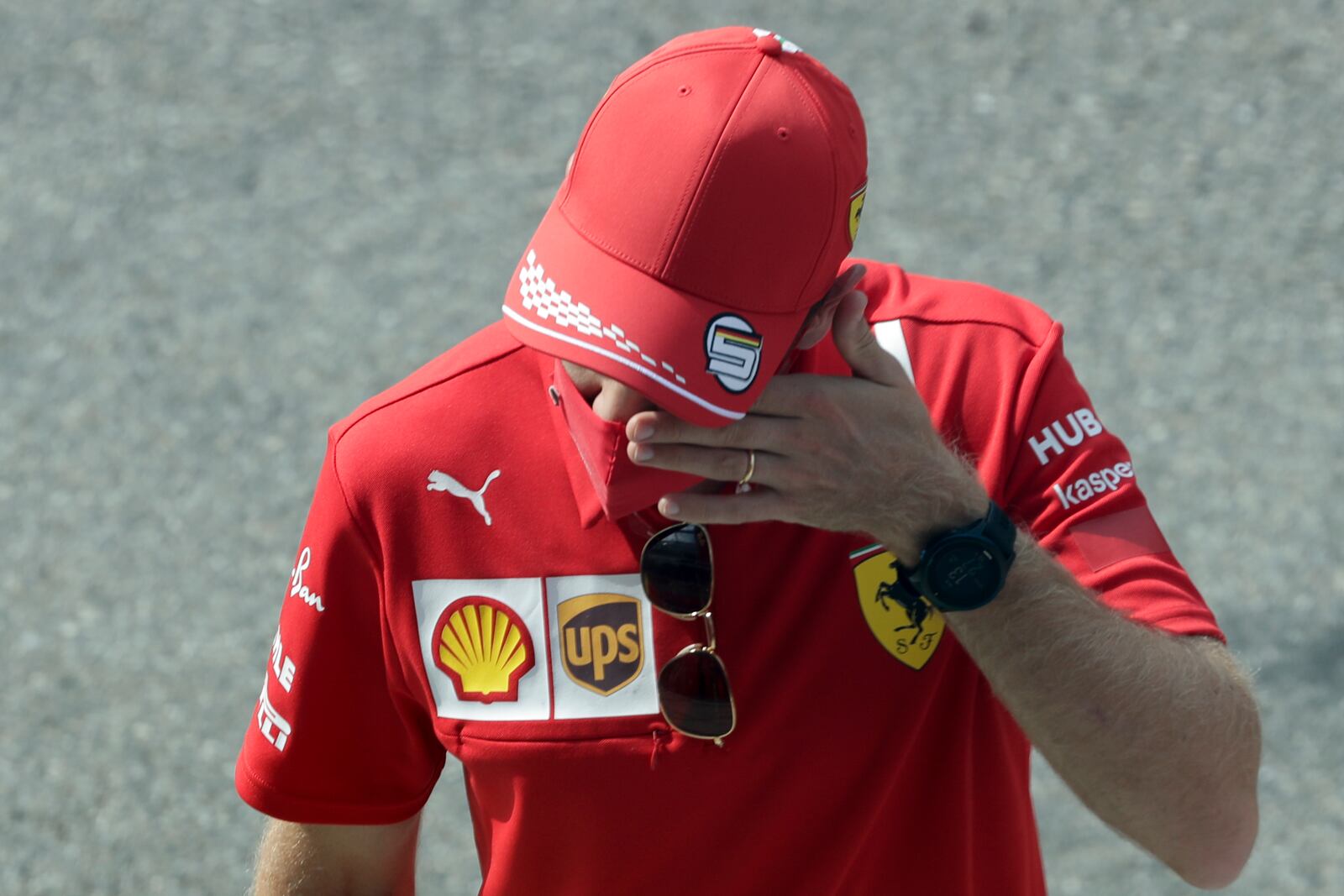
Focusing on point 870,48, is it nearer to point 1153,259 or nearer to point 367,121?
point 1153,259

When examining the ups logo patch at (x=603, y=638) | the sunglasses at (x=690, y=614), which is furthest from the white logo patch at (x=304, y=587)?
the sunglasses at (x=690, y=614)

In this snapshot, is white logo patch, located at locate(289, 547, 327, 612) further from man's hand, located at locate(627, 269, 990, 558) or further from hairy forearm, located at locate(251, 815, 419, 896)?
man's hand, located at locate(627, 269, 990, 558)

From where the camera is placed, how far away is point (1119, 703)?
5.46 feet

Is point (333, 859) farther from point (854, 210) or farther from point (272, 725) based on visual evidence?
point (854, 210)

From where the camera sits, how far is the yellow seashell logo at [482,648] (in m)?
1.83

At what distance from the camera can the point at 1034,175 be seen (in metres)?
5.29

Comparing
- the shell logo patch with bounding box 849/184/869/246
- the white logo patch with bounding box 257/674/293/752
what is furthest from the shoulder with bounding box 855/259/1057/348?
the white logo patch with bounding box 257/674/293/752

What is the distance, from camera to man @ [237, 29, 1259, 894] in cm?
160

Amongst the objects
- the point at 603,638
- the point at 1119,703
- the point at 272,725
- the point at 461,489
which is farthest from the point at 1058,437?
the point at 272,725

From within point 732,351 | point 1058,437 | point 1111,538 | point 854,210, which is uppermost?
point 854,210

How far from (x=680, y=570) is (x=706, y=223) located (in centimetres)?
41

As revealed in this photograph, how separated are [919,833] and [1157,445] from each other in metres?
2.96

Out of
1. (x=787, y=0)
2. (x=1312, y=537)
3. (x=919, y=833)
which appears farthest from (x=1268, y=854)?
(x=787, y=0)

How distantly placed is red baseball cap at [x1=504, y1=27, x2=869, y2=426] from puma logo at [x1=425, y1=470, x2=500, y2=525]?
228 millimetres
